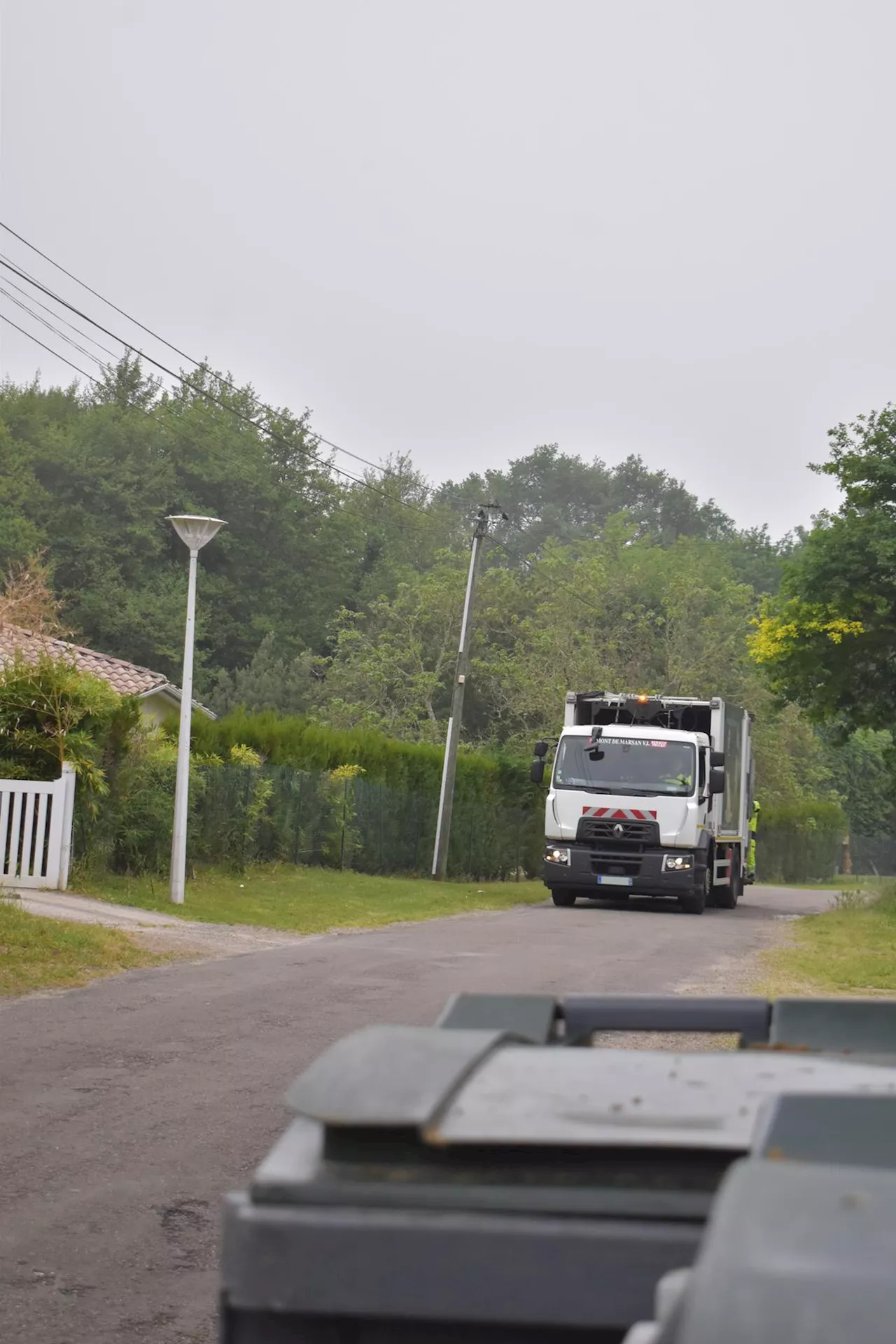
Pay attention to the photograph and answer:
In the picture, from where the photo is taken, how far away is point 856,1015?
8.92 feet

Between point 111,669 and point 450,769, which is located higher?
point 111,669

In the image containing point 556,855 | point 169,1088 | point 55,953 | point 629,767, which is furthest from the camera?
point 556,855

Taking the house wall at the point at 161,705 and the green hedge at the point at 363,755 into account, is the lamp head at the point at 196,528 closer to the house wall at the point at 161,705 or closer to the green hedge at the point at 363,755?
the green hedge at the point at 363,755

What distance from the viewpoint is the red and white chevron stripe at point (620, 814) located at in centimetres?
2602

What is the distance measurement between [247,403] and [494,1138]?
75573 mm

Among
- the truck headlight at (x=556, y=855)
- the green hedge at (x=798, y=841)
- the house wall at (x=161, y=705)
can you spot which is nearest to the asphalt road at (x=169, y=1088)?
the truck headlight at (x=556, y=855)

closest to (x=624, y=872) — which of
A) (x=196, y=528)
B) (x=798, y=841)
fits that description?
(x=196, y=528)

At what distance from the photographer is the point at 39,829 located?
62.4ft

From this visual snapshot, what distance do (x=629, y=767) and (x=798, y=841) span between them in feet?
114

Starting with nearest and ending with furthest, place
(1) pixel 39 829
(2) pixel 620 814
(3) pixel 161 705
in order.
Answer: (1) pixel 39 829 → (2) pixel 620 814 → (3) pixel 161 705

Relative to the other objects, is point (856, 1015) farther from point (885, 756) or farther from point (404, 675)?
point (404, 675)

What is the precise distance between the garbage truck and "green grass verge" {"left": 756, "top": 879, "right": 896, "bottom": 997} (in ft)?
7.33

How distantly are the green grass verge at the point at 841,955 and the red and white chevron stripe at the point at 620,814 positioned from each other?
2.91 m

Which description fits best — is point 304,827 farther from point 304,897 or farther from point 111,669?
point 111,669
